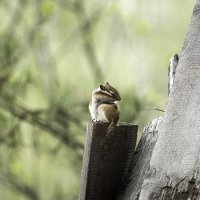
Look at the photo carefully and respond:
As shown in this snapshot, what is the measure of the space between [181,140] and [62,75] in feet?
36.1

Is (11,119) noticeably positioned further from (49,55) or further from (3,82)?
(49,55)

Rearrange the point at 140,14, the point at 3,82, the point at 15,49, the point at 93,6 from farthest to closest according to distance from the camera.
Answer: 1. the point at 140,14
2. the point at 93,6
3. the point at 15,49
4. the point at 3,82

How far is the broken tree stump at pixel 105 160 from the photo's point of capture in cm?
304

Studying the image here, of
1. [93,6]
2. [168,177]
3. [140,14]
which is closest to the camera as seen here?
[168,177]

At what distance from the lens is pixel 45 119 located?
889cm

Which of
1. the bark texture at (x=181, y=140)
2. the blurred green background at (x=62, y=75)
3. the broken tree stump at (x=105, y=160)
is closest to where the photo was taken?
the bark texture at (x=181, y=140)

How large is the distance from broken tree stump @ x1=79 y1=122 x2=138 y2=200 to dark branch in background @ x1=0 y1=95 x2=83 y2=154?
4859 millimetres

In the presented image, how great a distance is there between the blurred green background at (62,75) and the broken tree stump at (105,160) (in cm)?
464

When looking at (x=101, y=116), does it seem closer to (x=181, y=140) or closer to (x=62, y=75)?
(x=181, y=140)

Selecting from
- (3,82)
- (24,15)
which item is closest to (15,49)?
(3,82)

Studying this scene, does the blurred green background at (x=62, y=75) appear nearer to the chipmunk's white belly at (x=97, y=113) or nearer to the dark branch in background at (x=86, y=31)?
the dark branch in background at (x=86, y=31)

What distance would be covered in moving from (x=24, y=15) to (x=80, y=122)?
3514mm

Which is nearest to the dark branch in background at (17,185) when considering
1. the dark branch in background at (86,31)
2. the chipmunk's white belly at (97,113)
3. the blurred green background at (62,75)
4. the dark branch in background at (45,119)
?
the blurred green background at (62,75)

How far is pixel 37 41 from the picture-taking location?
36.0 ft
